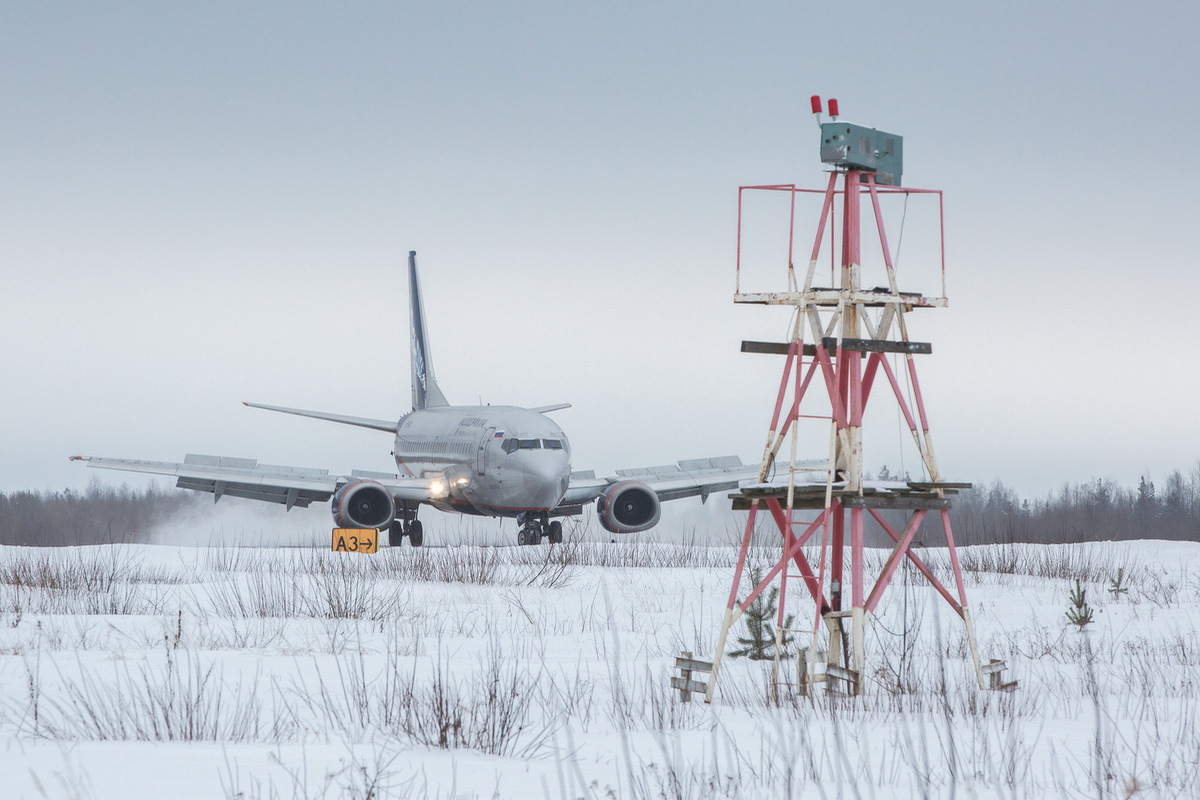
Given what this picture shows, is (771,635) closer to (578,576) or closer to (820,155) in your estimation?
(820,155)

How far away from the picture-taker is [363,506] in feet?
107

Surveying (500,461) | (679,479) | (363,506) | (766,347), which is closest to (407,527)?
(363,506)

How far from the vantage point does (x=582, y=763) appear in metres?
6.51

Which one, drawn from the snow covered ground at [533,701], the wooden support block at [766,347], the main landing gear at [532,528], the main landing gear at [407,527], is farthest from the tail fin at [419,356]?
the wooden support block at [766,347]

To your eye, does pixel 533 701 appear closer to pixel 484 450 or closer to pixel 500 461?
pixel 500 461

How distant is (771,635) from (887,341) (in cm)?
347

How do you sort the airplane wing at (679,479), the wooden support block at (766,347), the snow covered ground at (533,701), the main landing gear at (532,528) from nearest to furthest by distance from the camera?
1. the snow covered ground at (533,701)
2. the wooden support block at (766,347)
3. the main landing gear at (532,528)
4. the airplane wing at (679,479)

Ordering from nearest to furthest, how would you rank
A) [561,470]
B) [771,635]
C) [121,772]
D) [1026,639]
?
[121,772] < [771,635] < [1026,639] < [561,470]

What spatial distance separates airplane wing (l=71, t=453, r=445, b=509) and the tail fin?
27.6 feet

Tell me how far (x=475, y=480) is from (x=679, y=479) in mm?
6763

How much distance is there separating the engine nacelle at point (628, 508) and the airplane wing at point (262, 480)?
4.84m

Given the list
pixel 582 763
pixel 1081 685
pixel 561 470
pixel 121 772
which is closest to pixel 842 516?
pixel 1081 685

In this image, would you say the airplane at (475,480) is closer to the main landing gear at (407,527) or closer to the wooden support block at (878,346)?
the main landing gear at (407,527)

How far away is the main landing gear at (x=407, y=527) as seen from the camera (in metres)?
36.5
